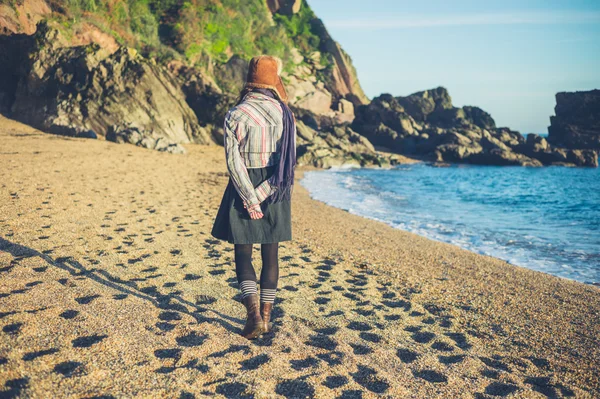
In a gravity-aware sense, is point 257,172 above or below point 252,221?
above

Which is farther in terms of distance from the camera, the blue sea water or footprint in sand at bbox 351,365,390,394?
the blue sea water

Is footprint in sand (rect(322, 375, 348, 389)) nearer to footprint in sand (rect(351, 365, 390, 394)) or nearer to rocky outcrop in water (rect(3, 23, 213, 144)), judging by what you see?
footprint in sand (rect(351, 365, 390, 394))

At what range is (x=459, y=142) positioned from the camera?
41000mm

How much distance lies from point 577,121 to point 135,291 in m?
64.9

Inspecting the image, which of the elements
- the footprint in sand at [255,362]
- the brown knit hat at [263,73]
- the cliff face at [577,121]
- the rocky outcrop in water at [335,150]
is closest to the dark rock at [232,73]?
the rocky outcrop in water at [335,150]

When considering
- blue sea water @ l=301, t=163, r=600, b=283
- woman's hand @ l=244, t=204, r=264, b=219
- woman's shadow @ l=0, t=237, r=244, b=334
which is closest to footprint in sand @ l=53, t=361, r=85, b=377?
woman's shadow @ l=0, t=237, r=244, b=334

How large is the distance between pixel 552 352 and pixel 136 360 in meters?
3.40

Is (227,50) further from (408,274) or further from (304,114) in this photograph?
(408,274)

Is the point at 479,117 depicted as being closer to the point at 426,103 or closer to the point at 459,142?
the point at 426,103

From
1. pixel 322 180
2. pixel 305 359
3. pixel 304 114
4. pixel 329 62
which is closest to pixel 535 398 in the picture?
pixel 305 359

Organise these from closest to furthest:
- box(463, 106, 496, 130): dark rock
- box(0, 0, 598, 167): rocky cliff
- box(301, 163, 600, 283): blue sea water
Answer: box(301, 163, 600, 283): blue sea water < box(0, 0, 598, 167): rocky cliff < box(463, 106, 496, 130): dark rock

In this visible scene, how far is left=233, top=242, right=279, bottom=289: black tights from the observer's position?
10.7 ft

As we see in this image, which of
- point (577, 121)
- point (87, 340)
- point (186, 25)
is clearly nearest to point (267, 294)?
point (87, 340)

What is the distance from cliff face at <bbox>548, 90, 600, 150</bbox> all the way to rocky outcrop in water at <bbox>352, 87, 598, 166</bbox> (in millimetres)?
9153
